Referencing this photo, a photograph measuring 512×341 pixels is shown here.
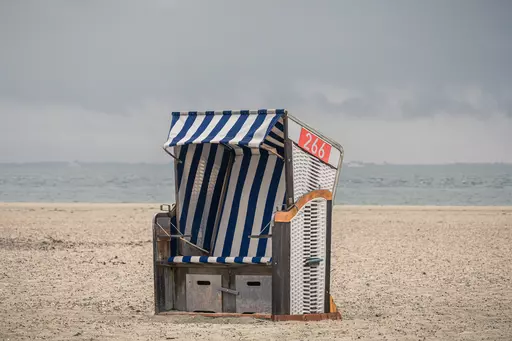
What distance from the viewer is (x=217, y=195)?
9.99 meters

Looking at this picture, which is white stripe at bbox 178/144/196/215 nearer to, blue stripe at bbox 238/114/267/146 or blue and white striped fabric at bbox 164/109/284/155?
blue and white striped fabric at bbox 164/109/284/155

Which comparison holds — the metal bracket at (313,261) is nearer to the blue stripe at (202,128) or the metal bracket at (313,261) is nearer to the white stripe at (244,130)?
the white stripe at (244,130)

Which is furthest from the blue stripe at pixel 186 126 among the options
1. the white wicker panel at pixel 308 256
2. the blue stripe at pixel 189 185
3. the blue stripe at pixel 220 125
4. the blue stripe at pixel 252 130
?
the white wicker panel at pixel 308 256

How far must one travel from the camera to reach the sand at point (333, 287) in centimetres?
859

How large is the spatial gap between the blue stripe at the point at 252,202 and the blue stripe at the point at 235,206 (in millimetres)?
136

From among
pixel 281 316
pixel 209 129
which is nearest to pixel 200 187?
pixel 209 129

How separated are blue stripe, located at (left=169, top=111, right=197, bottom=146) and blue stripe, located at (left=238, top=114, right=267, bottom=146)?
0.75m

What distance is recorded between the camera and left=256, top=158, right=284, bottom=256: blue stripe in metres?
9.58

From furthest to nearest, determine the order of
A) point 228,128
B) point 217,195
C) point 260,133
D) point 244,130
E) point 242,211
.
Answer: point 217,195
point 242,211
point 228,128
point 244,130
point 260,133

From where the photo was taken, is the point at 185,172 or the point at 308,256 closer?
the point at 308,256

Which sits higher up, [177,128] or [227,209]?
[177,128]

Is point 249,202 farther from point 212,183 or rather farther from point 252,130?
point 252,130

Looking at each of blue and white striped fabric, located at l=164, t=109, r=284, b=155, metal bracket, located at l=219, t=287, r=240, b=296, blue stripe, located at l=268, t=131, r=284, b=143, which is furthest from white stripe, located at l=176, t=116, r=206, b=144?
metal bracket, located at l=219, t=287, r=240, b=296

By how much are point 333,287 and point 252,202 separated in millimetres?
2873
